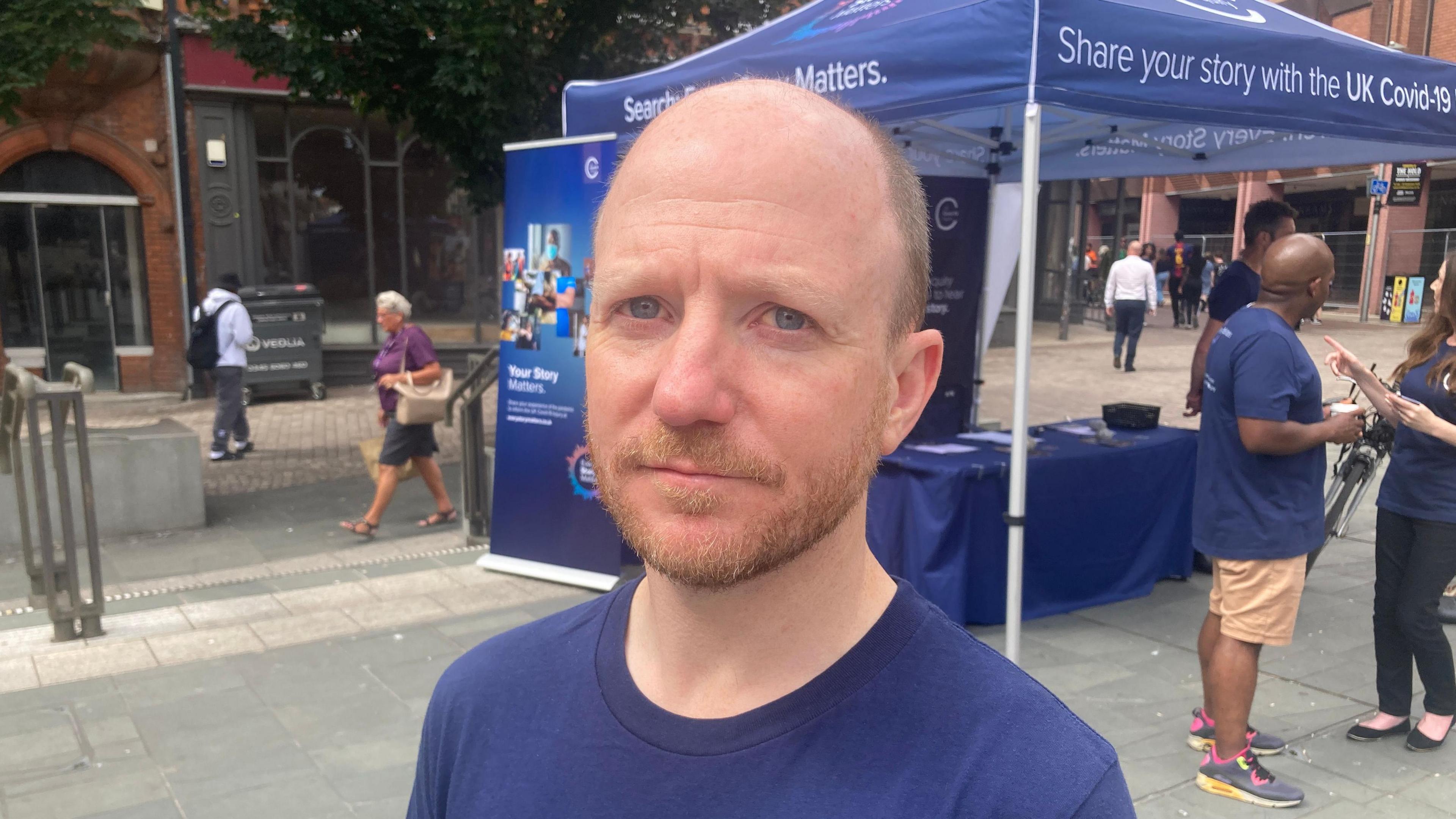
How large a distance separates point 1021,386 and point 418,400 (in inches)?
172

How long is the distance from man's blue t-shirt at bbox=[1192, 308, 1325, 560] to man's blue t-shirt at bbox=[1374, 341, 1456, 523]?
386 mm

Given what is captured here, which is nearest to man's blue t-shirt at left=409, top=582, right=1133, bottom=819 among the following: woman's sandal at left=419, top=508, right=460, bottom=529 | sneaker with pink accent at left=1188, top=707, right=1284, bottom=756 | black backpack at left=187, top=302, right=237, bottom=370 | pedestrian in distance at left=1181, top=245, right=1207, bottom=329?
sneaker with pink accent at left=1188, top=707, right=1284, bottom=756

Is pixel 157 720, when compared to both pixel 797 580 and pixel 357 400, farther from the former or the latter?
pixel 357 400

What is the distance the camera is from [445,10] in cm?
755

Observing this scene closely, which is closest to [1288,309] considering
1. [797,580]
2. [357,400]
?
[797,580]

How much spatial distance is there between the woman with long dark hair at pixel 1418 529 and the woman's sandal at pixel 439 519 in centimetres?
567

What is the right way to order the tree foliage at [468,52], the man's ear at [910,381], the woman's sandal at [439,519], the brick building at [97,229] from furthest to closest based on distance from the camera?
the brick building at [97,229], the woman's sandal at [439,519], the tree foliage at [468,52], the man's ear at [910,381]

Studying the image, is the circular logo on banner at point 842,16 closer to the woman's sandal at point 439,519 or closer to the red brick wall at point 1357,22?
the woman's sandal at point 439,519

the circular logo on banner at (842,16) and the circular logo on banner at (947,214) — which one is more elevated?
the circular logo on banner at (842,16)

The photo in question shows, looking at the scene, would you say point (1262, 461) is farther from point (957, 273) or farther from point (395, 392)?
point (395, 392)

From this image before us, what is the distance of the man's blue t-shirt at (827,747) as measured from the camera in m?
0.99

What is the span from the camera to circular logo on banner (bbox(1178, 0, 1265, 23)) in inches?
177

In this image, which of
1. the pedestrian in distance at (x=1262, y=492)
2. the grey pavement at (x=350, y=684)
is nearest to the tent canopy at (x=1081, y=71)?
the pedestrian in distance at (x=1262, y=492)

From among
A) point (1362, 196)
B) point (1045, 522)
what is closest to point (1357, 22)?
point (1362, 196)
